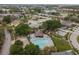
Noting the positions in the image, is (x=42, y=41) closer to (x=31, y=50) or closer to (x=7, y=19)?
(x=31, y=50)

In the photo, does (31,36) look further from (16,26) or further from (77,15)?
(77,15)

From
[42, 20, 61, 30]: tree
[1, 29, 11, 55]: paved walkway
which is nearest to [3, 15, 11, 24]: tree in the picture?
[1, 29, 11, 55]: paved walkway

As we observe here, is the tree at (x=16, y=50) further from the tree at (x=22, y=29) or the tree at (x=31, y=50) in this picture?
the tree at (x=22, y=29)

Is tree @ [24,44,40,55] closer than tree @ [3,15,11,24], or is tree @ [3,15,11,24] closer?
tree @ [24,44,40,55]

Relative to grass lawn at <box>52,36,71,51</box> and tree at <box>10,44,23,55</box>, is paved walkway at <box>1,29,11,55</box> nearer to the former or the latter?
tree at <box>10,44,23,55</box>

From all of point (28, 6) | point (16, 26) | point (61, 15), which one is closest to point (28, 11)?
point (28, 6)

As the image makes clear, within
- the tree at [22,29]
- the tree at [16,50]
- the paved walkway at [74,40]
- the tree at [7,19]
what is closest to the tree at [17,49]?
the tree at [16,50]
